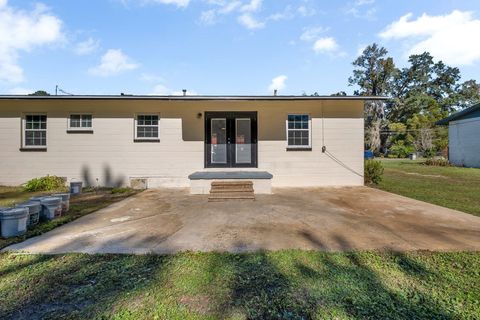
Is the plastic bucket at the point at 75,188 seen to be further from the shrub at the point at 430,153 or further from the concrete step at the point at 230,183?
the shrub at the point at 430,153

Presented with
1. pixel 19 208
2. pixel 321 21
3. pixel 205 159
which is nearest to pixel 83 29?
pixel 205 159

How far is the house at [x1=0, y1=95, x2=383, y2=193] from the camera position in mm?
8781

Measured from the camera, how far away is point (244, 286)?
2.35 metres

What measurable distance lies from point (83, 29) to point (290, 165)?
1092 centimetres

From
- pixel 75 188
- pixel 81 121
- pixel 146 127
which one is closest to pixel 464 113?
pixel 146 127

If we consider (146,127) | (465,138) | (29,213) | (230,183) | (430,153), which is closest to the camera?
(29,213)

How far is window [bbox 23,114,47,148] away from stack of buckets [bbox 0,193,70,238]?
5.31m

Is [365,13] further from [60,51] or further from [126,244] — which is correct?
[60,51]

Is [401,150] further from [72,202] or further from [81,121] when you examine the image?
[72,202]

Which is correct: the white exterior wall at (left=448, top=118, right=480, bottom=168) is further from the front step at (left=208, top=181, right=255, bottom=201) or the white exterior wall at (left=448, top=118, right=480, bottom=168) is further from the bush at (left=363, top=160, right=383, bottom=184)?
the front step at (left=208, top=181, right=255, bottom=201)

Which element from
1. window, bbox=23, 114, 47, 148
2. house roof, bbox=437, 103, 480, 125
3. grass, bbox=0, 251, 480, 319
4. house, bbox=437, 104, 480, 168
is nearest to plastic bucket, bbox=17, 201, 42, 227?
grass, bbox=0, 251, 480, 319

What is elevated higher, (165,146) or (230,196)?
(165,146)

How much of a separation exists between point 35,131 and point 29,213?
644 centimetres

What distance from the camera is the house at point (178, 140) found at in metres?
8.78
